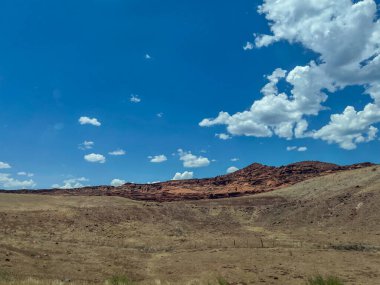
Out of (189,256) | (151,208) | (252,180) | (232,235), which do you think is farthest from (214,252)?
(252,180)

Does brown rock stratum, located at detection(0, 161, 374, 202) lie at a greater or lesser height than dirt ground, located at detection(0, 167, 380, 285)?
greater

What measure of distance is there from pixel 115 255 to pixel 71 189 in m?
78.9

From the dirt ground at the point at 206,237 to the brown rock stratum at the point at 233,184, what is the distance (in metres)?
23.1

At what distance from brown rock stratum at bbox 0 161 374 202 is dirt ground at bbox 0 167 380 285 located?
75.8 feet

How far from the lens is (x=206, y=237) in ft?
140

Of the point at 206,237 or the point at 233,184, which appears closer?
the point at 206,237

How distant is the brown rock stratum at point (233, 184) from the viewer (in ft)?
302

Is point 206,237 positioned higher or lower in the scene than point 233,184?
lower

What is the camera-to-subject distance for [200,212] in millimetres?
58750

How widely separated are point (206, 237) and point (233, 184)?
6095 centimetres

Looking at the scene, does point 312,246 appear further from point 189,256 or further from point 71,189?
point 71,189

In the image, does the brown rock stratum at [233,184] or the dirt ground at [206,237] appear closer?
the dirt ground at [206,237]

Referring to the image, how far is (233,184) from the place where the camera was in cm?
10306

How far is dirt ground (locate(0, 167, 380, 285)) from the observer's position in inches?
1002
